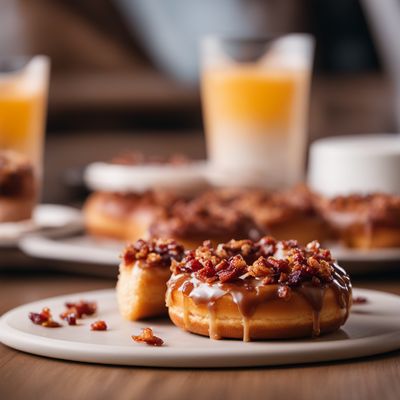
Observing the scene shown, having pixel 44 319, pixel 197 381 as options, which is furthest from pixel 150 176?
pixel 197 381

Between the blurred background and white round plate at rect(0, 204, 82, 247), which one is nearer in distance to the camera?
white round plate at rect(0, 204, 82, 247)

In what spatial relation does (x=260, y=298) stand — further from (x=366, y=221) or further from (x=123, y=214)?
(x=123, y=214)

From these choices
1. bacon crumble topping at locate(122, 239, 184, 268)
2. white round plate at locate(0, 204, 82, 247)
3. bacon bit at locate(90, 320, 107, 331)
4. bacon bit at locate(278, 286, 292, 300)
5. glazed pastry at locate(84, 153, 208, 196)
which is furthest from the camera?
glazed pastry at locate(84, 153, 208, 196)

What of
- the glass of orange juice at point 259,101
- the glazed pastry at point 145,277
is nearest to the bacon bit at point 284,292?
the glazed pastry at point 145,277

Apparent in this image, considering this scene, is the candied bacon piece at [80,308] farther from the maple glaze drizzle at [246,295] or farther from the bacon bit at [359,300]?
the bacon bit at [359,300]

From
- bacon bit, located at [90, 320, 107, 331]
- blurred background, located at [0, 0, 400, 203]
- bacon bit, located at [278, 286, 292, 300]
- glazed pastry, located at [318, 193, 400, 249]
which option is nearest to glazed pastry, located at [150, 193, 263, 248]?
glazed pastry, located at [318, 193, 400, 249]

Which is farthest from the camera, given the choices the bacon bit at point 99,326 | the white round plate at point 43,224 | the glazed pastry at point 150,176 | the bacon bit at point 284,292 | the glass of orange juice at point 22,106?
the glazed pastry at point 150,176

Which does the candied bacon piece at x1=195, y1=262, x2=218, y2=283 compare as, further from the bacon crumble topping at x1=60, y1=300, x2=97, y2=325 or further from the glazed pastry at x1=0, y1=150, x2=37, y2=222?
the glazed pastry at x1=0, y1=150, x2=37, y2=222
